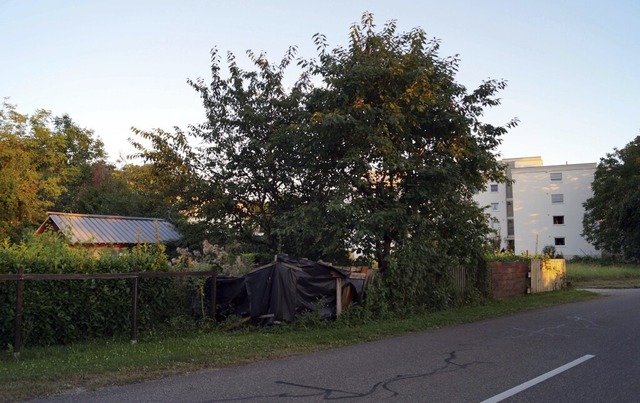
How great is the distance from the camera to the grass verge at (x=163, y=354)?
7.65 meters

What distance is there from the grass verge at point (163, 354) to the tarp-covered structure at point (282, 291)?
1.53 feet

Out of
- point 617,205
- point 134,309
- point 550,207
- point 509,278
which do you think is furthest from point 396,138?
point 550,207

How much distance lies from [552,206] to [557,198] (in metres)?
1.02

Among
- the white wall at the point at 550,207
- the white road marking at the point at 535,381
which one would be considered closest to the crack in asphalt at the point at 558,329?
the white road marking at the point at 535,381

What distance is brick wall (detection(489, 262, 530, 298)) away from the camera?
21344 millimetres

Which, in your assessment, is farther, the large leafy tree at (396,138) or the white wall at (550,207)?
the white wall at (550,207)

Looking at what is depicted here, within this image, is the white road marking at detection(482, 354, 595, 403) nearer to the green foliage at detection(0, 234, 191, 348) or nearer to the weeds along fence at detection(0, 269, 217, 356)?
the weeds along fence at detection(0, 269, 217, 356)

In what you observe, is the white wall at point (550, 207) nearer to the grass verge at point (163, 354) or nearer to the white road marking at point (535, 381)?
the grass verge at point (163, 354)

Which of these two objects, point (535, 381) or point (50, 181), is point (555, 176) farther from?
point (535, 381)

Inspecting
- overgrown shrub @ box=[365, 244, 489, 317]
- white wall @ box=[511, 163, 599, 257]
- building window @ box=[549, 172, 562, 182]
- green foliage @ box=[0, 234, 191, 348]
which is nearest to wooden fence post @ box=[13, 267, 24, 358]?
green foliage @ box=[0, 234, 191, 348]

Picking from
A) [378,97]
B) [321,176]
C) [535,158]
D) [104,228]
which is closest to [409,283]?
[321,176]

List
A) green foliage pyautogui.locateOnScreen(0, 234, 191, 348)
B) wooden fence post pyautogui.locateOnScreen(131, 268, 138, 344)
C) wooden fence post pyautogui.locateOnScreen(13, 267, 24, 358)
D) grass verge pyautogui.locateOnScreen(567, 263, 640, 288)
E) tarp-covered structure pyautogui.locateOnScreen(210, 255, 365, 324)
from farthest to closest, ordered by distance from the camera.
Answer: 1. grass verge pyautogui.locateOnScreen(567, 263, 640, 288)
2. tarp-covered structure pyautogui.locateOnScreen(210, 255, 365, 324)
3. wooden fence post pyautogui.locateOnScreen(131, 268, 138, 344)
4. green foliage pyautogui.locateOnScreen(0, 234, 191, 348)
5. wooden fence post pyautogui.locateOnScreen(13, 267, 24, 358)

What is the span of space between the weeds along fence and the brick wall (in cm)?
1158

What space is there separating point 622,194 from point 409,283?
44.9 m
